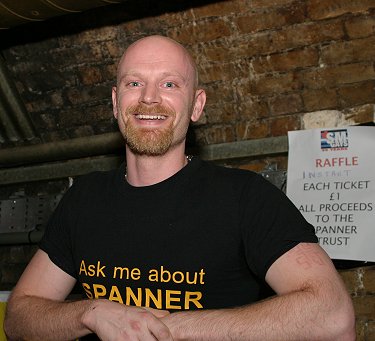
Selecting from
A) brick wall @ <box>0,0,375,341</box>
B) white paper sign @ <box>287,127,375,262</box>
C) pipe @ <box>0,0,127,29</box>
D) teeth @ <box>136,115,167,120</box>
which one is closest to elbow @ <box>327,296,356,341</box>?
teeth @ <box>136,115,167,120</box>

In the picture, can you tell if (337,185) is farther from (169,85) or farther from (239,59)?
(169,85)

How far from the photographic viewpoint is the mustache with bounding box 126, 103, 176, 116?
5.36 feet

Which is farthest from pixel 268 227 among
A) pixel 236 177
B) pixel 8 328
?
pixel 8 328

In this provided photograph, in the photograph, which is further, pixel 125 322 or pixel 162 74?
pixel 162 74

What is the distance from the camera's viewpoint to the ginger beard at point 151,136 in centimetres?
163

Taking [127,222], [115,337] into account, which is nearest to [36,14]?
[127,222]

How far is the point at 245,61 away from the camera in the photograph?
239cm

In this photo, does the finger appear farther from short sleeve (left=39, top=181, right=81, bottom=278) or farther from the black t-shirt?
short sleeve (left=39, top=181, right=81, bottom=278)

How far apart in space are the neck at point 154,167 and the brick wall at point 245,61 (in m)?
0.83

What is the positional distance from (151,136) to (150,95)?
0.12 meters

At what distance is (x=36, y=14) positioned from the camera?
221 cm

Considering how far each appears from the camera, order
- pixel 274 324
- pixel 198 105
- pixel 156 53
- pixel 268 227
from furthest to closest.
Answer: pixel 198 105 → pixel 156 53 → pixel 268 227 → pixel 274 324

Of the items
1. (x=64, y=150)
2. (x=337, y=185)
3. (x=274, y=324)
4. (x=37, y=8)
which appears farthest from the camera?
(x=64, y=150)

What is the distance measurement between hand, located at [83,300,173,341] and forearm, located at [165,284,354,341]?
0.16 ft
